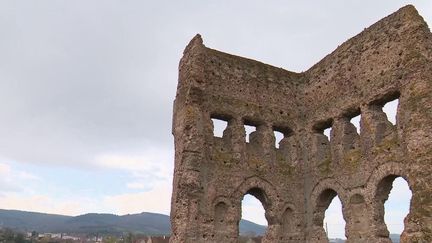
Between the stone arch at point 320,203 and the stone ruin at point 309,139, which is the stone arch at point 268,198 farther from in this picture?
the stone arch at point 320,203

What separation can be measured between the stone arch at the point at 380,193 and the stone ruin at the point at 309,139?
0.03 meters

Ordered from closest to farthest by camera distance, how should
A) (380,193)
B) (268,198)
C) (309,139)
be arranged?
(380,193), (268,198), (309,139)

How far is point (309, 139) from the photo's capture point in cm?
1489

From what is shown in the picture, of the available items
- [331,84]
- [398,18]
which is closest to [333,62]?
[331,84]

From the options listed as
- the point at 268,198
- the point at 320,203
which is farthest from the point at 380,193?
the point at 268,198

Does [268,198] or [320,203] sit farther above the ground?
[268,198]

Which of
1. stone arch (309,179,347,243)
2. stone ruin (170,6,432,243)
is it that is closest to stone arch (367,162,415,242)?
stone ruin (170,6,432,243)

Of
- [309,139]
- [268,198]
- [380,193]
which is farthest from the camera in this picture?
[309,139]

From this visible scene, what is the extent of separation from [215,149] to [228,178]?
3.39 ft

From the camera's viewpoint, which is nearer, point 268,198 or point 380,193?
point 380,193

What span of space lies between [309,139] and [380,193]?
3.69 meters

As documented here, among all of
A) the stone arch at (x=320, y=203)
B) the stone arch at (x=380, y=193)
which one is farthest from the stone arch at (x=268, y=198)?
the stone arch at (x=380, y=193)

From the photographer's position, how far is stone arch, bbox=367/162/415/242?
11453 mm

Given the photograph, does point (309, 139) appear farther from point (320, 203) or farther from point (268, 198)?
point (268, 198)
